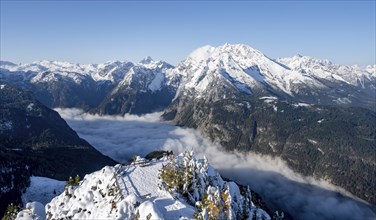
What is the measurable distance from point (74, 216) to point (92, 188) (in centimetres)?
855

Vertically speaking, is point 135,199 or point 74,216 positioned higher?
point 135,199

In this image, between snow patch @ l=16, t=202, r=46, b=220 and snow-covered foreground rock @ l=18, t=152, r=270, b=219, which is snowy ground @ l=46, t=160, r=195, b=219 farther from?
snow patch @ l=16, t=202, r=46, b=220

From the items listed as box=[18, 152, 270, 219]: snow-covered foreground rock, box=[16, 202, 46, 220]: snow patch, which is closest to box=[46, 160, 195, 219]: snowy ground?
box=[18, 152, 270, 219]: snow-covered foreground rock

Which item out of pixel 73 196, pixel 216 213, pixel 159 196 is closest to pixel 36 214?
pixel 73 196

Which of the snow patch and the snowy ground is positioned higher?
the snowy ground

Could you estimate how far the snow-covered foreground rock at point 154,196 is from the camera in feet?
274

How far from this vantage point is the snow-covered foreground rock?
83500 mm

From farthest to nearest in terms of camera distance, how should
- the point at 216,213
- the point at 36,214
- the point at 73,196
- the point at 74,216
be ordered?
the point at 36,214 < the point at 73,196 < the point at 74,216 < the point at 216,213

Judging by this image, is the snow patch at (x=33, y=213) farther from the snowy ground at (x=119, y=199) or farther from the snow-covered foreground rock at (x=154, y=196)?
the snowy ground at (x=119, y=199)

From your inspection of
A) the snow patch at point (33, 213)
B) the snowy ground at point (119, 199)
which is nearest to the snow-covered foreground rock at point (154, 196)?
the snowy ground at point (119, 199)

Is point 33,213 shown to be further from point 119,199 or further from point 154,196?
point 154,196

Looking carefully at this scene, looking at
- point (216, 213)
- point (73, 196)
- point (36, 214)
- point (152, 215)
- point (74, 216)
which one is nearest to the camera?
point (152, 215)

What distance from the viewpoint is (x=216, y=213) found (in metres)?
83.4

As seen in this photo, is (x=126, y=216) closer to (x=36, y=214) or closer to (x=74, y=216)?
(x=74, y=216)
